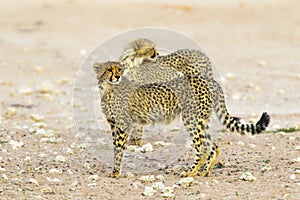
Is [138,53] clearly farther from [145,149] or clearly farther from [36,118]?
[36,118]

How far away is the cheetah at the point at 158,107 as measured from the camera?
666 cm

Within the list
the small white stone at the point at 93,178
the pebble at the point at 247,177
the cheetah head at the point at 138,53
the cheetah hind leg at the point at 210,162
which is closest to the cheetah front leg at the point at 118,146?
the small white stone at the point at 93,178

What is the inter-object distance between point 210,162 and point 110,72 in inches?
49.8

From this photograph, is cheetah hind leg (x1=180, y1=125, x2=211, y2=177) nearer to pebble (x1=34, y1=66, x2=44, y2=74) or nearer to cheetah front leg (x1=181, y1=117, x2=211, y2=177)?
cheetah front leg (x1=181, y1=117, x2=211, y2=177)

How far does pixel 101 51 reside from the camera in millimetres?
14391

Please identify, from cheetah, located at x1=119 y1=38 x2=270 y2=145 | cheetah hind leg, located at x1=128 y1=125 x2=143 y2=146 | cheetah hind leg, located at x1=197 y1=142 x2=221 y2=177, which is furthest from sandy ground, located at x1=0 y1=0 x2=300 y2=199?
cheetah, located at x1=119 y1=38 x2=270 y2=145

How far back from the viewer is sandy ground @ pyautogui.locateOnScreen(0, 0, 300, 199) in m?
6.16

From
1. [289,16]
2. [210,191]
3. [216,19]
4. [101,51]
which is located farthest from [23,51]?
[210,191]

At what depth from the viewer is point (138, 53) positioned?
28.5 ft

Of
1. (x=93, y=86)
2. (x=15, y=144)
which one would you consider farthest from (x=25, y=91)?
(x=15, y=144)

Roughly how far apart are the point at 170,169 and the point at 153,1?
12766 mm

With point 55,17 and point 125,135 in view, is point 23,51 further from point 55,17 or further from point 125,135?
point 125,135

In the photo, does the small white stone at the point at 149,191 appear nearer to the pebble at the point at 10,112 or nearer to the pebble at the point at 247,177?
the pebble at the point at 247,177

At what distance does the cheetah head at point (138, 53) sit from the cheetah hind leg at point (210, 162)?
2.10 meters
